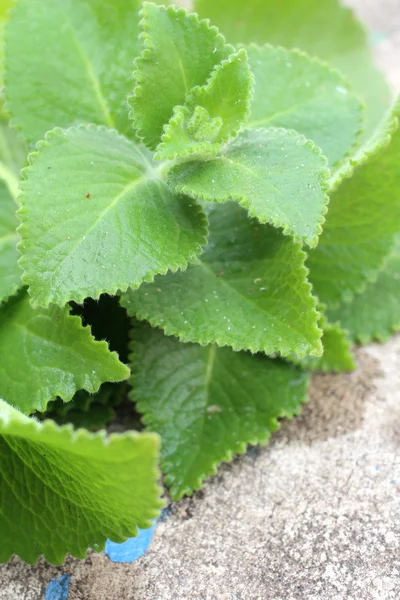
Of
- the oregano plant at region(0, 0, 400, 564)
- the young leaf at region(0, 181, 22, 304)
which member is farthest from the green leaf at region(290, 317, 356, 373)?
the young leaf at region(0, 181, 22, 304)

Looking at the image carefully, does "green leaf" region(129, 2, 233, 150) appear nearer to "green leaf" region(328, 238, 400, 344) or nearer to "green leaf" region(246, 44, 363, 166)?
"green leaf" region(246, 44, 363, 166)

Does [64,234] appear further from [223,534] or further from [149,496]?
[223,534]

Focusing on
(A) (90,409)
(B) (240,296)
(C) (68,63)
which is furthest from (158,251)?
(C) (68,63)

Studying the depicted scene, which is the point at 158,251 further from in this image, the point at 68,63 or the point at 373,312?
the point at 373,312

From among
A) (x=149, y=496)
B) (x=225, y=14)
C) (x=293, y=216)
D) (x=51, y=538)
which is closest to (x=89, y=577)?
(x=51, y=538)

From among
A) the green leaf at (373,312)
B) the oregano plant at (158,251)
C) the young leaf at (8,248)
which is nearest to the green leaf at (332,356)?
the oregano plant at (158,251)
